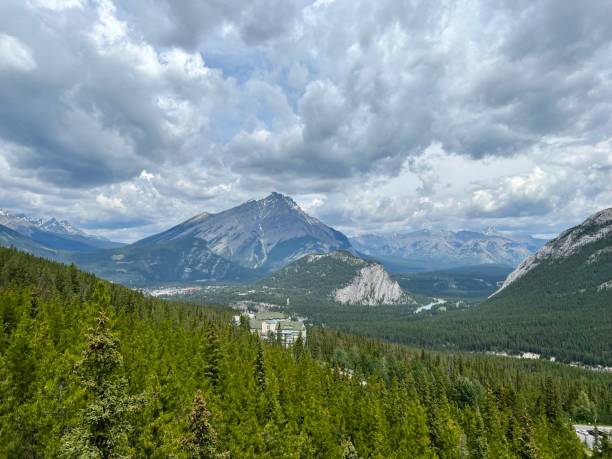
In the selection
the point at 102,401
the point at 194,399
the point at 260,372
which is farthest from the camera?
the point at 260,372

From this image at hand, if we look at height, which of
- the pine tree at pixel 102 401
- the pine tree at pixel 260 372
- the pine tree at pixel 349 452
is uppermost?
the pine tree at pixel 102 401

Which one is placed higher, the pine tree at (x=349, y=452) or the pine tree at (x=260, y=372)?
the pine tree at (x=260, y=372)

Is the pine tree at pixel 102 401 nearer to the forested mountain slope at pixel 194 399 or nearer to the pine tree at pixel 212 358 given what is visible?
the forested mountain slope at pixel 194 399

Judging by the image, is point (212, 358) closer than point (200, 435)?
No

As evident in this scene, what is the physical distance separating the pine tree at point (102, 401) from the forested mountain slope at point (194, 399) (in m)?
0.09

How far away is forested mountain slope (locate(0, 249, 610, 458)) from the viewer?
29.4 m

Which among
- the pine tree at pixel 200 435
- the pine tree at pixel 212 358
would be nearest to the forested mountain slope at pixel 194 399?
the pine tree at pixel 200 435

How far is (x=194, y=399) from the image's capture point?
34812 millimetres

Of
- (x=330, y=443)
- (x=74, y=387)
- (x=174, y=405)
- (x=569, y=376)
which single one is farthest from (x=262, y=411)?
(x=569, y=376)

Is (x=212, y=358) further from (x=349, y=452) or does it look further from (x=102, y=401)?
(x=102, y=401)

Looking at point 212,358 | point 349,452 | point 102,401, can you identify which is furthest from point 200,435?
point 212,358

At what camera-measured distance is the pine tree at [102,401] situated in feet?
84.6

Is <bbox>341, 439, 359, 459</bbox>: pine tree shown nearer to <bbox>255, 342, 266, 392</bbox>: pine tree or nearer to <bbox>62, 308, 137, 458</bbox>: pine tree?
<bbox>255, 342, 266, 392</bbox>: pine tree

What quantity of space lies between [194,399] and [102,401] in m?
9.97
